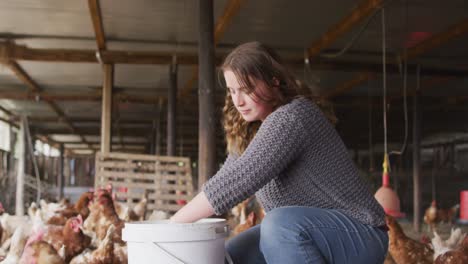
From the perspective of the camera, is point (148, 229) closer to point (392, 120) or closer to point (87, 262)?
point (87, 262)

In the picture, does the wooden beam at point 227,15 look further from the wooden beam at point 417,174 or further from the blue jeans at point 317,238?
the blue jeans at point 317,238

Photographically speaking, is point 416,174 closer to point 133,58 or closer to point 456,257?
point 133,58

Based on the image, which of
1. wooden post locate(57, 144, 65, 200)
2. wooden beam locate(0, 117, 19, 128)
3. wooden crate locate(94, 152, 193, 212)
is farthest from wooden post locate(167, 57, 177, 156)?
wooden post locate(57, 144, 65, 200)

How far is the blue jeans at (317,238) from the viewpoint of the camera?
52.1 inches

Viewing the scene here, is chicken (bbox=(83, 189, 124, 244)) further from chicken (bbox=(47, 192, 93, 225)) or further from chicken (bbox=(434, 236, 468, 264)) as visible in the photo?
chicken (bbox=(434, 236, 468, 264))

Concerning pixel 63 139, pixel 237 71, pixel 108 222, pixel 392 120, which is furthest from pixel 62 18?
pixel 63 139

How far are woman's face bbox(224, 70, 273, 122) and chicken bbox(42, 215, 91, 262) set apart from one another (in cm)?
155

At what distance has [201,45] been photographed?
408 cm

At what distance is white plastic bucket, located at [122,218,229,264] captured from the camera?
51.8 inches

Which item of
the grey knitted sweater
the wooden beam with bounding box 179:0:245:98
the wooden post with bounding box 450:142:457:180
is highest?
the wooden beam with bounding box 179:0:245:98

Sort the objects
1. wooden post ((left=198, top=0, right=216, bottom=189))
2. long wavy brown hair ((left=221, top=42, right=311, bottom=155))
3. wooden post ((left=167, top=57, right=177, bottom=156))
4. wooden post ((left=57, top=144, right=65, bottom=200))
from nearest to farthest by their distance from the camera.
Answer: long wavy brown hair ((left=221, top=42, right=311, bottom=155)), wooden post ((left=198, top=0, right=216, bottom=189)), wooden post ((left=167, top=57, right=177, bottom=156)), wooden post ((left=57, top=144, right=65, bottom=200))

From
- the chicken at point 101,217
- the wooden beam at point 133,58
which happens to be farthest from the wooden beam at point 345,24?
the chicken at point 101,217

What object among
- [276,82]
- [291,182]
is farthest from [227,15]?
[291,182]

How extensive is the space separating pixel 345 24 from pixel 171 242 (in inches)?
185
